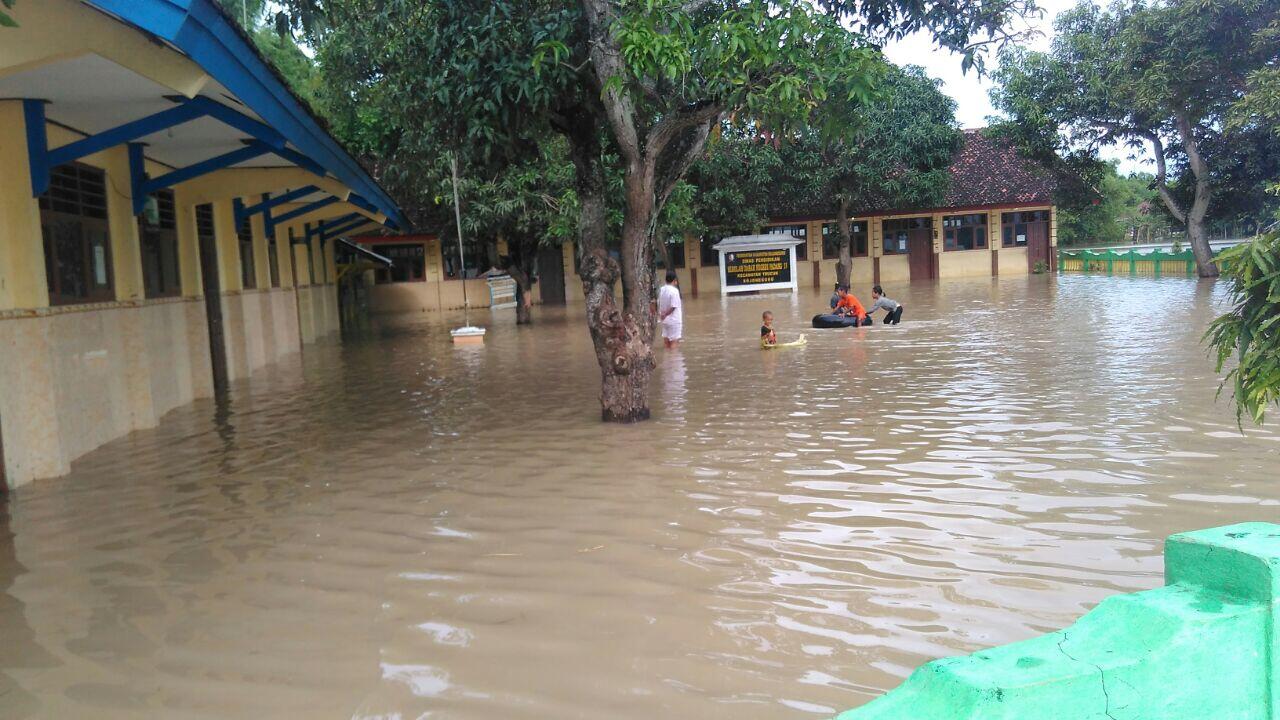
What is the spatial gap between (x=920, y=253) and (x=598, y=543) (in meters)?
37.9

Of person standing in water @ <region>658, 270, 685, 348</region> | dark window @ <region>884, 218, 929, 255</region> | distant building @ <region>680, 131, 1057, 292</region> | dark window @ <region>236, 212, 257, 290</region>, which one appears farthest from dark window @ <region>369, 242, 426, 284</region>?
person standing in water @ <region>658, 270, 685, 348</region>

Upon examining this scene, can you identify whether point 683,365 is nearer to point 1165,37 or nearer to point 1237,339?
point 1237,339

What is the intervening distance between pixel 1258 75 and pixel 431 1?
23570 millimetres

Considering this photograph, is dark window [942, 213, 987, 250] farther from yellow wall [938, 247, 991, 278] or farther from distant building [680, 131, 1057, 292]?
A: yellow wall [938, 247, 991, 278]

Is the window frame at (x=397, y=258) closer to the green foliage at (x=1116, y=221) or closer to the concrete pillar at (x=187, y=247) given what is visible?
the concrete pillar at (x=187, y=247)

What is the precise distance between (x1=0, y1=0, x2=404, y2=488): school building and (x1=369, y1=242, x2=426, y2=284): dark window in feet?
76.4

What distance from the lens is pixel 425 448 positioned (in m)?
8.56

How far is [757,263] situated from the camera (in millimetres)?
36188

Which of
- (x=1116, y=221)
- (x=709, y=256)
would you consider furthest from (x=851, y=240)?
(x=1116, y=221)

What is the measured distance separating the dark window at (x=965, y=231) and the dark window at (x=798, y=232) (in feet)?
19.0

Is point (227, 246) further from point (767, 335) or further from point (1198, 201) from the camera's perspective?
Answer: point (1198, 201)

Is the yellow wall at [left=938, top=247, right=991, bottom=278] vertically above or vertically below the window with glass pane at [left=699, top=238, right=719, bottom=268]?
below

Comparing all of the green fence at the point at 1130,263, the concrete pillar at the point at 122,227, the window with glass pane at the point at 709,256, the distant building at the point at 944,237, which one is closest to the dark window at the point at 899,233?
the distant building at the point at 944,237

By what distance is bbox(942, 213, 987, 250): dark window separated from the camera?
4097 cm
